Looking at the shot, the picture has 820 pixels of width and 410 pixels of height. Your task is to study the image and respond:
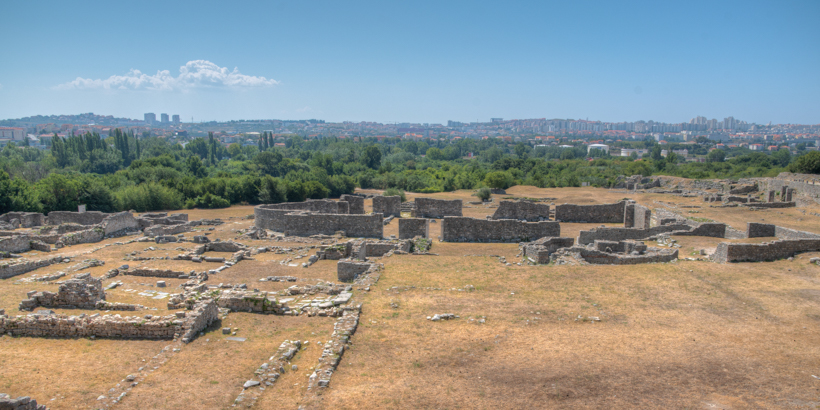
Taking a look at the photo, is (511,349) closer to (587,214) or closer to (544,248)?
(544,248)

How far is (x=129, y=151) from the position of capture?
123m

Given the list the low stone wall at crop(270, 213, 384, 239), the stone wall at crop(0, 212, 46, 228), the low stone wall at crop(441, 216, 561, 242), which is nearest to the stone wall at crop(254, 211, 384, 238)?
the low stone wall at crop(270, 213, 384, 239)

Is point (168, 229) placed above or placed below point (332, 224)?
below

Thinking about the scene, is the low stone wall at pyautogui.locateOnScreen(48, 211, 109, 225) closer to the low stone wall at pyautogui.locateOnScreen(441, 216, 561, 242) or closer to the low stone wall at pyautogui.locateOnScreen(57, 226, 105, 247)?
the low stone wall at pyautogui.locateOnScreen(57, 226, 105, 247)

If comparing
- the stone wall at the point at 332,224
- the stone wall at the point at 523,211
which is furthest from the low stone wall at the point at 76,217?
the stone wall at the point at 523,211

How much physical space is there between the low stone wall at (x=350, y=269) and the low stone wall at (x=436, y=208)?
67.6 ft

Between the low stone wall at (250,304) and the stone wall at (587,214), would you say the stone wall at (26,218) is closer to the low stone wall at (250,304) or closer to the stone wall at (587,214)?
Result: the low stone wall at (250,304)

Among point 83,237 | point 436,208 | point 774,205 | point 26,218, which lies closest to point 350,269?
point 83,237

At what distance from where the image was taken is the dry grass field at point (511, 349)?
9336 mm

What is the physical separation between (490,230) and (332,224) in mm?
10780

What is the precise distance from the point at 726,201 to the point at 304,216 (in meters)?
37.0

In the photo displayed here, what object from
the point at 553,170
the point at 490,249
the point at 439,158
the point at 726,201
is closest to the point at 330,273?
the point at 490,249

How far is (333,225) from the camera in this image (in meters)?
31.7

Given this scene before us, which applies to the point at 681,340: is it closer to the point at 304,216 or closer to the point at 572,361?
the point at 572,361
